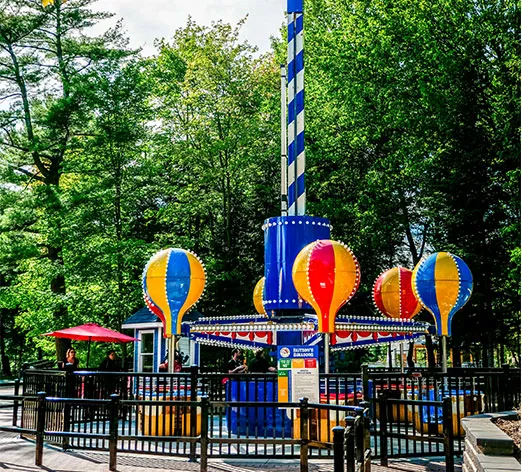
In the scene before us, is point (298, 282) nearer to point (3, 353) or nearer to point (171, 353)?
point (171, 353)

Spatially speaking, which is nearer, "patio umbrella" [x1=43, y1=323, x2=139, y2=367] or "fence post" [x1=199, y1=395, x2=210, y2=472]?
"fence post" [x1=199, y1=395, x2=210, y2=472]

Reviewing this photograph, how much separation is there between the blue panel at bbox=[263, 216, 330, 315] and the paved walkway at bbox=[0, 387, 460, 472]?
4547 millimetres

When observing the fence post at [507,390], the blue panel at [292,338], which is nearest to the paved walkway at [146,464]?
the fence post at [507,390]

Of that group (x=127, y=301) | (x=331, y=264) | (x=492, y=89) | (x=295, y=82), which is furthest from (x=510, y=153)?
(x=127, y=301)

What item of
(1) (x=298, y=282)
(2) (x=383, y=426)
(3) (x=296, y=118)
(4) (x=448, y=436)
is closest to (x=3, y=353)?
(3) (x=296, y=118)

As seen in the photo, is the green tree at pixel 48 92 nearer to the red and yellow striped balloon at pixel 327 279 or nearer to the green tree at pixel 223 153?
the green tree at pixel 223 153

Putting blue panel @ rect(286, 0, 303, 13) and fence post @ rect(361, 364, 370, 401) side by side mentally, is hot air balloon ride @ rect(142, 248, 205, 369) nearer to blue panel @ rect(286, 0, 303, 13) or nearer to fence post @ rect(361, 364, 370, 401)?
fence post @ rect(361, 364, 370, 401)

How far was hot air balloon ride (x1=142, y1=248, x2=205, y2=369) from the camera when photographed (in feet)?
47.6

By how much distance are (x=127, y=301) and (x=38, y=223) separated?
4848mm

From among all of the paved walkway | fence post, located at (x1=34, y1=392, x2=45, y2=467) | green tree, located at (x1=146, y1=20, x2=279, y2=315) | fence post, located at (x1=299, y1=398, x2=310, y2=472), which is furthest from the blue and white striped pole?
green tree, located at (x1=146, y1=20, x2=279, y2=315)

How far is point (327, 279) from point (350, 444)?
673cm

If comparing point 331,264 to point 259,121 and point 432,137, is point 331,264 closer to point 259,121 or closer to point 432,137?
point 432,137

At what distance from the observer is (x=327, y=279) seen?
1291cm

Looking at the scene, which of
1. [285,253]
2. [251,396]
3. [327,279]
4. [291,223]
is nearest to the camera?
[327,279]
